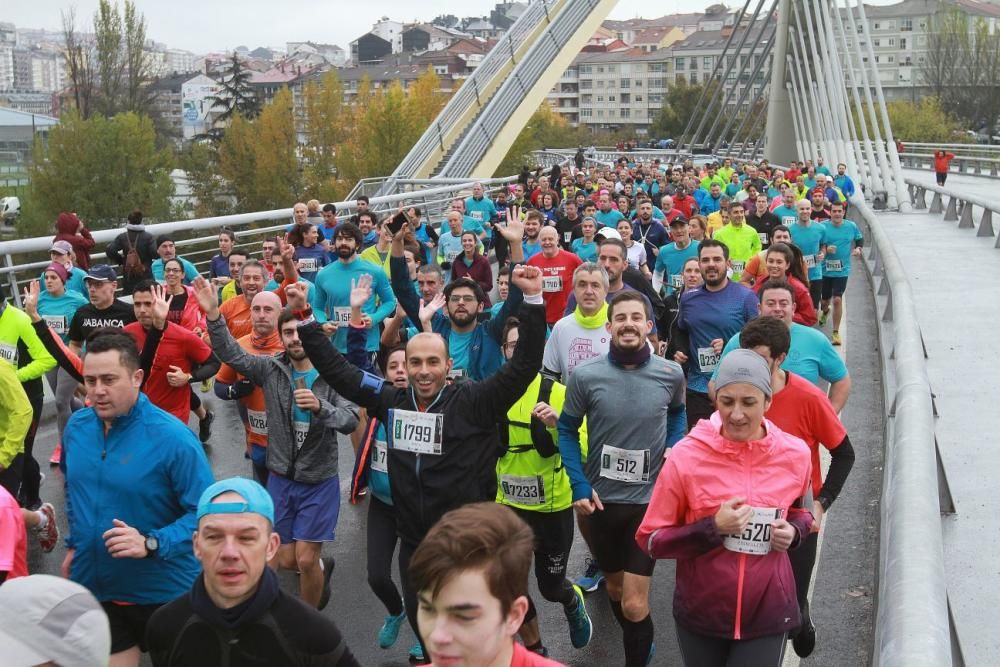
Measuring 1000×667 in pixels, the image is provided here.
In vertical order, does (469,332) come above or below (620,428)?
above

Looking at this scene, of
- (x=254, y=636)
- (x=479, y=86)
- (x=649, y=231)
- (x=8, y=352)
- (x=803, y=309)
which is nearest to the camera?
(x=254, y=636)

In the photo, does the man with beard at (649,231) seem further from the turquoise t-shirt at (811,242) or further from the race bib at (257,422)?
the race bib at (257,422)

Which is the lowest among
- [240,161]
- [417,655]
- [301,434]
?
[417,655]

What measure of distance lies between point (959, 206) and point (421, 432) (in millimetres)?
24302

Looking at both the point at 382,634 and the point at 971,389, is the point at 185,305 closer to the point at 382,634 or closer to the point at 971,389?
the point at 382,634

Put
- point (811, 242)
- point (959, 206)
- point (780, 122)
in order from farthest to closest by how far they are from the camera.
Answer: point (780, 122), point (959, 206), point (811, 242)

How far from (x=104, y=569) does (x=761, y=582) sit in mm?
2498

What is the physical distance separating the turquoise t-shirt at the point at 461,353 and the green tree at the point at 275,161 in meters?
68.3

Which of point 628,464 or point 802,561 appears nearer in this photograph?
point 802,561

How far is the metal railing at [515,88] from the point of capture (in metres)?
40.3

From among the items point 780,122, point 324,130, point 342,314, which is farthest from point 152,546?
point 324,130

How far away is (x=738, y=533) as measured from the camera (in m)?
4.10

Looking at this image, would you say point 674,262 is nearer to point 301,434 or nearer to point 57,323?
point 57,323

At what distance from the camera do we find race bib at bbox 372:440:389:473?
5.99 metres
